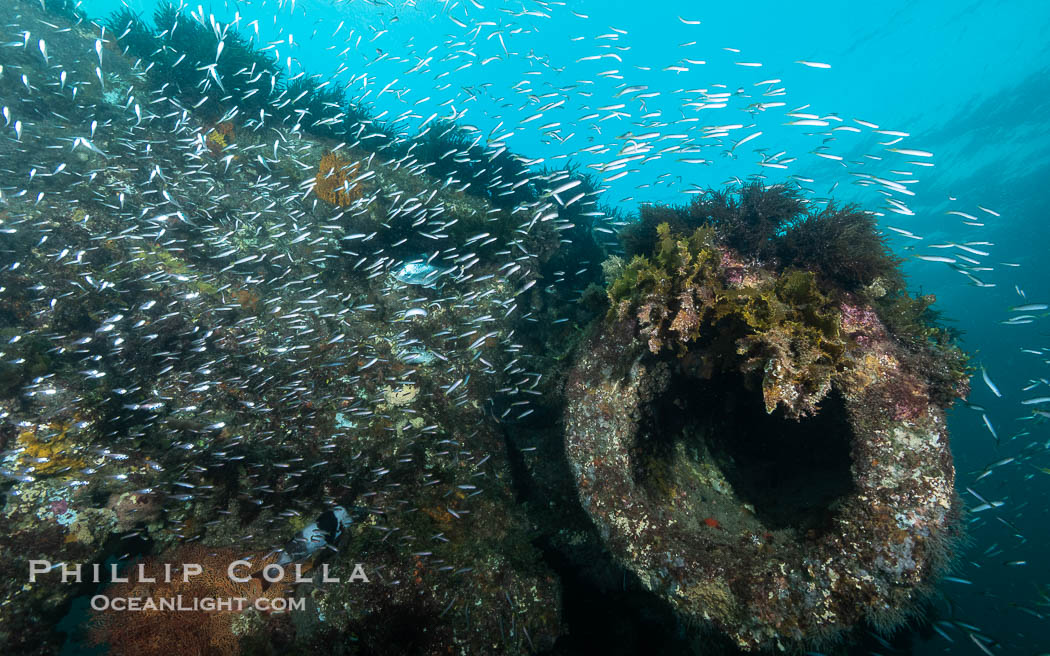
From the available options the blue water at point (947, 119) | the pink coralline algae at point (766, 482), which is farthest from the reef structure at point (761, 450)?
the blue water at point (947, 119)

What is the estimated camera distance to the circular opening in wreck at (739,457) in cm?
434

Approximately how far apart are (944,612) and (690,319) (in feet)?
36.4

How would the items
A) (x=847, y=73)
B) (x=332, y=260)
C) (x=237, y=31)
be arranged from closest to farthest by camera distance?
(x=332, y=260)
(x=237, y=31)
(x=847, y=73)

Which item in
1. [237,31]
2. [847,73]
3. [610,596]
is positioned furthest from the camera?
[847,73]

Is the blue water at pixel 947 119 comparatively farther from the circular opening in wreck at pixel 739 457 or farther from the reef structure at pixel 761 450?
the circular opening in wreck at pixel 739 457

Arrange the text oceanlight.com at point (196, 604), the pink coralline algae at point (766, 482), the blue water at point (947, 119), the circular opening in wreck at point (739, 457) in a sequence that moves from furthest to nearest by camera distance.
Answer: the blue water at point (947, 119) < the text oceanlight.com at point (196, 604) < the circular opening in wreck at point (739, 457) < the pink coralline algae at point (766, 482)

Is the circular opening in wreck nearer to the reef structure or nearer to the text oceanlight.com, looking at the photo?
the reef structure

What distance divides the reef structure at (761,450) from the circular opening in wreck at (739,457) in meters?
0.02

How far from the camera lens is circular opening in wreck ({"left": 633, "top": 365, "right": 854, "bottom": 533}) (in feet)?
14.2

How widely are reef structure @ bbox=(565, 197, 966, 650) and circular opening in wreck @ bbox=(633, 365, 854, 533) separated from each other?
0.07 ft

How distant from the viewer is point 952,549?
3.69 m

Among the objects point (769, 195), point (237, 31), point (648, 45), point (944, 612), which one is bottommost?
point (944, 612)

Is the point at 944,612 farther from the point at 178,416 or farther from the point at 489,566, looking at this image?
the point at 178,416

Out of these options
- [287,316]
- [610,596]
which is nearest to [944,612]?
[610,596]
